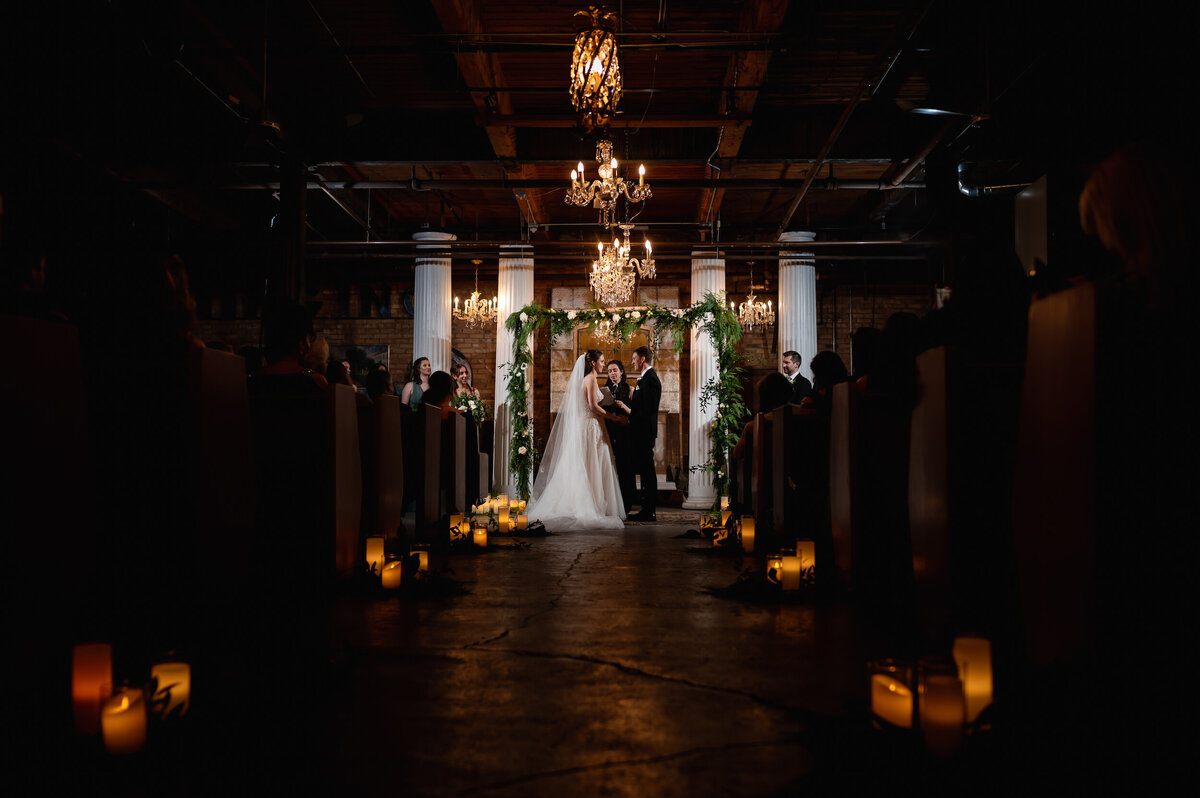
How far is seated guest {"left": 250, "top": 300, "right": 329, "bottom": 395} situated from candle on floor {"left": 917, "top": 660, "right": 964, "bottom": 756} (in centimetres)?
272

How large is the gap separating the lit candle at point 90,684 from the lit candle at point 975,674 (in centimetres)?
166

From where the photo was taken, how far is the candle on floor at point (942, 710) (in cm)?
154

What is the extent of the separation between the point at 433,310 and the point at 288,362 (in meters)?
8.51

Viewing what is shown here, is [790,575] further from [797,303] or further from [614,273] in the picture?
[797,303]

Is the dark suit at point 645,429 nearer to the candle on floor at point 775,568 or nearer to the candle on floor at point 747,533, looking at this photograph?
Result: the candle on floor at point 747,533

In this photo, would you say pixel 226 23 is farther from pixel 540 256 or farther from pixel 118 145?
pixel 540 256

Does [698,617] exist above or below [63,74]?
below

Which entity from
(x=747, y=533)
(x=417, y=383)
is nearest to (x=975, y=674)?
(x=747, y=533)

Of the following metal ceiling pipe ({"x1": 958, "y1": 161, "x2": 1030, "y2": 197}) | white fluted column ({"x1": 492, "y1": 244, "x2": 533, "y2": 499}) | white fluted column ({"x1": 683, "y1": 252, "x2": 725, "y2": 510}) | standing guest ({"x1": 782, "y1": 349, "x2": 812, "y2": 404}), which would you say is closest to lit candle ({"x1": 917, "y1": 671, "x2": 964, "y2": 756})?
standing guest ({"x1": 782, "y1": 349, "x2": 812, "y2": 404})

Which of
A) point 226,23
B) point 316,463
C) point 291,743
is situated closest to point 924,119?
point 226,23

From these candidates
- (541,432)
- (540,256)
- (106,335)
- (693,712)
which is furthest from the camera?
(541,432)

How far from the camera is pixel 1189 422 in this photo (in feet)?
5.27

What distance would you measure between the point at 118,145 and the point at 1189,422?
8.81 meters

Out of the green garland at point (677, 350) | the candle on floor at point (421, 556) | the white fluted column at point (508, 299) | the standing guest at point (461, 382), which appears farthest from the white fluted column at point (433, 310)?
the candle on floor at point (421, 556)
